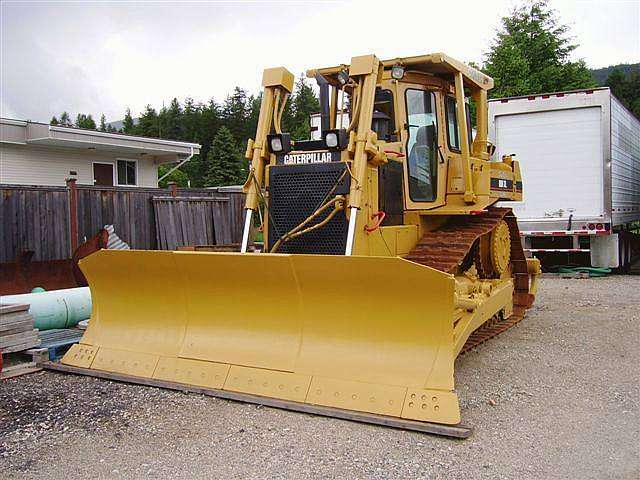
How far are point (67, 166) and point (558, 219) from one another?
1242 centimetres

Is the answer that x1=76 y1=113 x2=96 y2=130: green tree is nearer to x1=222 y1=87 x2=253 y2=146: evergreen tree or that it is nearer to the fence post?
x1=222 y1=87 x2=253 y2=146: evergreen tree

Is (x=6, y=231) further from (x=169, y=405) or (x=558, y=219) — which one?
(x=558, y=219)

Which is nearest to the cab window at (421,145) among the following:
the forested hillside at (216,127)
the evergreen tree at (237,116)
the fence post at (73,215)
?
the fence post at (73,215)

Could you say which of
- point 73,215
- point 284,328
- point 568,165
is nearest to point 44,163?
point 73,215

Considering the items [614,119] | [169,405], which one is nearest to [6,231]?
[169,405]

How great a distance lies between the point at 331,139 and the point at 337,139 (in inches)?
2.4

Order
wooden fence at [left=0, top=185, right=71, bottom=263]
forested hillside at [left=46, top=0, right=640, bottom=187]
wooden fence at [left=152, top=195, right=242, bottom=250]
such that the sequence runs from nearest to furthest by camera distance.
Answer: wooden fence at [left=0, top=185, right=71, bottom=263] → wooden fence at [left=152, top=195, right=242, bottom=250] → forested hillside at [left=46, top=0, right=640, bottom=187]

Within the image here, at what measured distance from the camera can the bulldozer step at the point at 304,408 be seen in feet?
13.1

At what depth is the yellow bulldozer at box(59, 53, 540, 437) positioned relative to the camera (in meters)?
4.40

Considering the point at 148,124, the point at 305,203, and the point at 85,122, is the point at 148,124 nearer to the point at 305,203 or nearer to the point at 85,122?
the point at 85,122

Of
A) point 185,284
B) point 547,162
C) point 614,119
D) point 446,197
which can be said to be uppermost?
point 614,119

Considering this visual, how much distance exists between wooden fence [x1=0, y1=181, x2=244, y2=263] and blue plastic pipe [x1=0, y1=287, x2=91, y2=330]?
95.8 inches

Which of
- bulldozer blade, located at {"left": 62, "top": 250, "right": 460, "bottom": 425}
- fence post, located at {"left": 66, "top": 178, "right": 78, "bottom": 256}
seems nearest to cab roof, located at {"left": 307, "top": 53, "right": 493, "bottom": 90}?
bulldozer blade, located at {"left": 62, "top": 250, "right": 460, "bottom": 425}

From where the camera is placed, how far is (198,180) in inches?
2088
